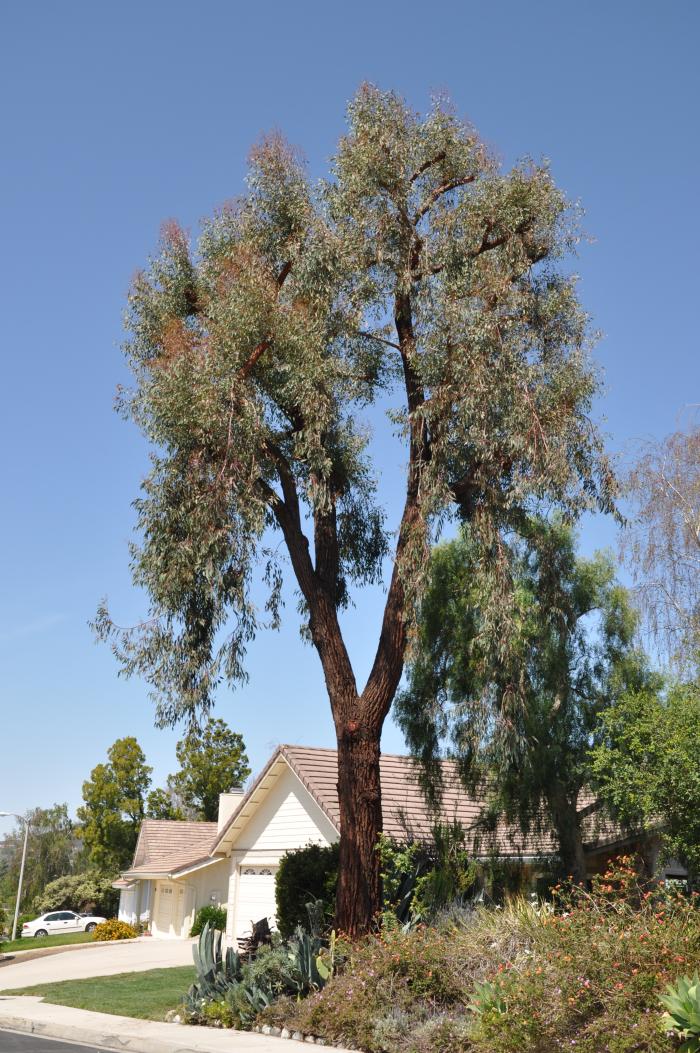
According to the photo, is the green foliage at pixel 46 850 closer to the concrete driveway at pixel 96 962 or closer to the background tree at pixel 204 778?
the background tree at pixel 204 778

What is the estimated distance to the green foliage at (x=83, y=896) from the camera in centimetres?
5675

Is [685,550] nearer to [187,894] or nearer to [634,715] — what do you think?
[634,715]

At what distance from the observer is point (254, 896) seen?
27.3m

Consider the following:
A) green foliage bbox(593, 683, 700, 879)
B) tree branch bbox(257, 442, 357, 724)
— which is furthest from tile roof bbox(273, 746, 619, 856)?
tree branch bbox(257, 442, 357, 724)

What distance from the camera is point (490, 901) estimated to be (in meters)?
18.4

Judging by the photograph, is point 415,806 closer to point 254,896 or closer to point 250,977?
point 254,896

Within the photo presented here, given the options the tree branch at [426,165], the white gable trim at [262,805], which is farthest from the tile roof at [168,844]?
the tree branch at [426,165]

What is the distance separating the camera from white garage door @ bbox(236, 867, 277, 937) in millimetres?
26531

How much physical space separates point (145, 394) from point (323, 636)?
5304 mm

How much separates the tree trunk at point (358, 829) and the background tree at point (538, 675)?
8.58ft

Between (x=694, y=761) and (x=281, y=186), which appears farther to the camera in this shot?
(x=281, y=186)

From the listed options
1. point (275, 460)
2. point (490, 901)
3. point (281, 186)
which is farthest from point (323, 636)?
A: point (281, 186)

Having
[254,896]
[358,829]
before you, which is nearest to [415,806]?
[254,896]

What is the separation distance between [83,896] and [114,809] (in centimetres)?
498
